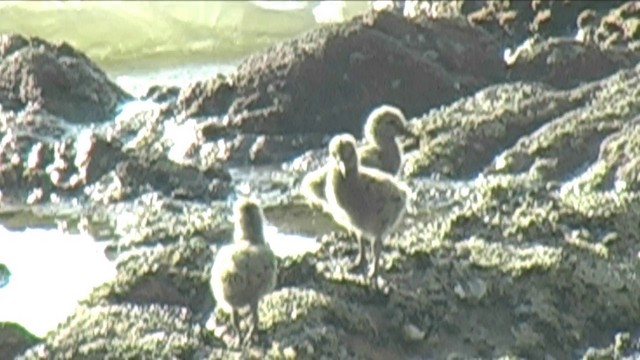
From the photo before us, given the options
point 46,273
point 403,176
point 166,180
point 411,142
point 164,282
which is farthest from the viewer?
point 411,142

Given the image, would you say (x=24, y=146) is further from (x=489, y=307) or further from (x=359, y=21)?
(x=489, y=307)

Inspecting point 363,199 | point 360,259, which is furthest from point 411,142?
point 363,199

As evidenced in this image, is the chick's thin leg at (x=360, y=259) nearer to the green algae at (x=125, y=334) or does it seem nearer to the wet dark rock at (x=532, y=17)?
the green algae at (x=125, y=334)

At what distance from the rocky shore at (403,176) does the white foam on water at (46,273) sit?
0.24 m

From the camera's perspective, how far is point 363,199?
A: 9.72 m

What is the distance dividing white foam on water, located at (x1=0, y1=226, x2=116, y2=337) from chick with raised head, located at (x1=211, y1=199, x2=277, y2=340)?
1.07 meters

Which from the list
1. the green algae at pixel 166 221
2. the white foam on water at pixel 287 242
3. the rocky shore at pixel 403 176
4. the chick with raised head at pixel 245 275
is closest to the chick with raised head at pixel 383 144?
the white foam on water at pixel 287 242

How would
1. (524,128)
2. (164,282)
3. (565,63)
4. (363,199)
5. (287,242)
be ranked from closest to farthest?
(164,282)
(363,199)
(287,242)
(524,128)
(565,63)

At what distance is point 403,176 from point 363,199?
3.33 meters

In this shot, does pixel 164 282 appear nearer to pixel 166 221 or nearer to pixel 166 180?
pixel 166 221

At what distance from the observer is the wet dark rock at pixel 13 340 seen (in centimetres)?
873

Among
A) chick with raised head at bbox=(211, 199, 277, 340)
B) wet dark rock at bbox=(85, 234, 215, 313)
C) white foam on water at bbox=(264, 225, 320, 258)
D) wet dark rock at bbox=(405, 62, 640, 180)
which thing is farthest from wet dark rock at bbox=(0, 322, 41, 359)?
wet dark rock at bbox=(405, 62, 640, 180)

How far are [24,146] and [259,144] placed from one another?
1.98 metres

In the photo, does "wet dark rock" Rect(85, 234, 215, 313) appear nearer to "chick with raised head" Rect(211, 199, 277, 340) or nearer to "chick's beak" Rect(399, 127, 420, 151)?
"chick with raised head" Rect(211, 199, 277, 340)
